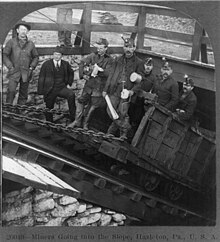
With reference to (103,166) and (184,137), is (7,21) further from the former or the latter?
(184,137)

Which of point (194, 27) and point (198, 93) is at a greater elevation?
point (194, 27)

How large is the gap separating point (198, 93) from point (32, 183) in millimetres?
881

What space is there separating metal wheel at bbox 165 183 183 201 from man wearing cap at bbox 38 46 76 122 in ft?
1.89

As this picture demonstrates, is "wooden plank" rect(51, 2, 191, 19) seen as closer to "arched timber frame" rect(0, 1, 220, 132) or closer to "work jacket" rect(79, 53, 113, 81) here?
"arched timber frame" rect(0, 1, 220, 132)

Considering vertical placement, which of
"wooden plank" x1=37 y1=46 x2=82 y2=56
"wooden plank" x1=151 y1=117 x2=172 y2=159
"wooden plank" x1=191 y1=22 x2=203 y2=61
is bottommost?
"wooden plank" x1=151 y1=117 x2=172 y2=159

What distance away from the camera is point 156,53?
2182 mm

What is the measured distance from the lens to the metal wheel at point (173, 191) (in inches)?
87.9

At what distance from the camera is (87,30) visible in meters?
2.18

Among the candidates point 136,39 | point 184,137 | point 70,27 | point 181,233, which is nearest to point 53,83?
point 70,27

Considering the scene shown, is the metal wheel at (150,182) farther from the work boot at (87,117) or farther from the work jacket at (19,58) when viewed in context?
the work jacket at (19,58)

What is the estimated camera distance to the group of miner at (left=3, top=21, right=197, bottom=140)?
2178mm

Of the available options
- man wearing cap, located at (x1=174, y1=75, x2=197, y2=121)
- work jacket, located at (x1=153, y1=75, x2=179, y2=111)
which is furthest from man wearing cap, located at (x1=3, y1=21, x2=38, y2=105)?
man wearing cap, located at (x1=174, y1=75, x2=197, y2=121)

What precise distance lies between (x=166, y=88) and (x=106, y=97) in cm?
29

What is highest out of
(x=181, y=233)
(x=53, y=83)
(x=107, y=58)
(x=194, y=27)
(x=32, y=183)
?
(x=194, y=27)
